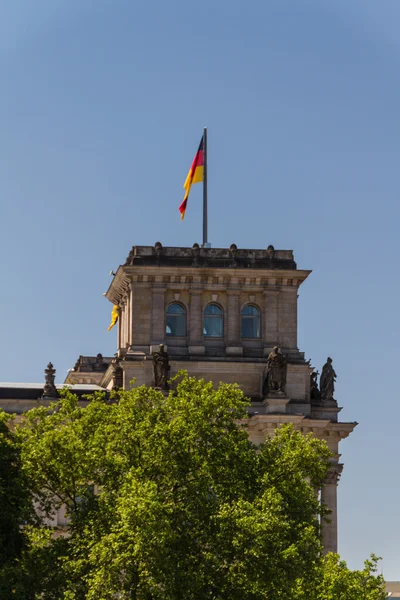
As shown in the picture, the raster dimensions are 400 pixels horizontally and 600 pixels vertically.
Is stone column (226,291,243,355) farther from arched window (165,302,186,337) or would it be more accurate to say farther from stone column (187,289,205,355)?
arched window (165,302,186,337)

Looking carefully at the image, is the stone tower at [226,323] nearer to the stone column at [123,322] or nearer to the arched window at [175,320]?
the arched window at [175,320]

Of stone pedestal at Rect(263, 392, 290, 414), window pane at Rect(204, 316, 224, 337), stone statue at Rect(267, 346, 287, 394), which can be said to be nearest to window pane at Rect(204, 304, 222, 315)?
window pane at Rect(204, 316, 224, 337)

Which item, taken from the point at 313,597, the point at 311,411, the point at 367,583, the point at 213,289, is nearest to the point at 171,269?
the point at 213,289

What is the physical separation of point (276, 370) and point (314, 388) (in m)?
5.19

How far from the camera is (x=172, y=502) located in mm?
84750

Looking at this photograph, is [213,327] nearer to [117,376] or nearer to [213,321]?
[213,321]

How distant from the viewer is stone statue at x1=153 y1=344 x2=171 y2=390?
117188mm

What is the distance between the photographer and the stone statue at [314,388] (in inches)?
4830

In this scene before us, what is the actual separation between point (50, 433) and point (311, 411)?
3620 cm

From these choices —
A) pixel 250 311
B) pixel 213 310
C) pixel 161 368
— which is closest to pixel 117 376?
pixel 161 368

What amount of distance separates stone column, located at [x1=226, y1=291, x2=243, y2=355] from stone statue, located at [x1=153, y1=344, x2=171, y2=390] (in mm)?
5279

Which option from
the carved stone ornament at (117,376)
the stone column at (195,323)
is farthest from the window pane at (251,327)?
the carved stone ornament at (117,376)

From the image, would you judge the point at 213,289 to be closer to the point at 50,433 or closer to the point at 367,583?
the point at 367,583

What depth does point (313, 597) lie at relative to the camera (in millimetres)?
88312
